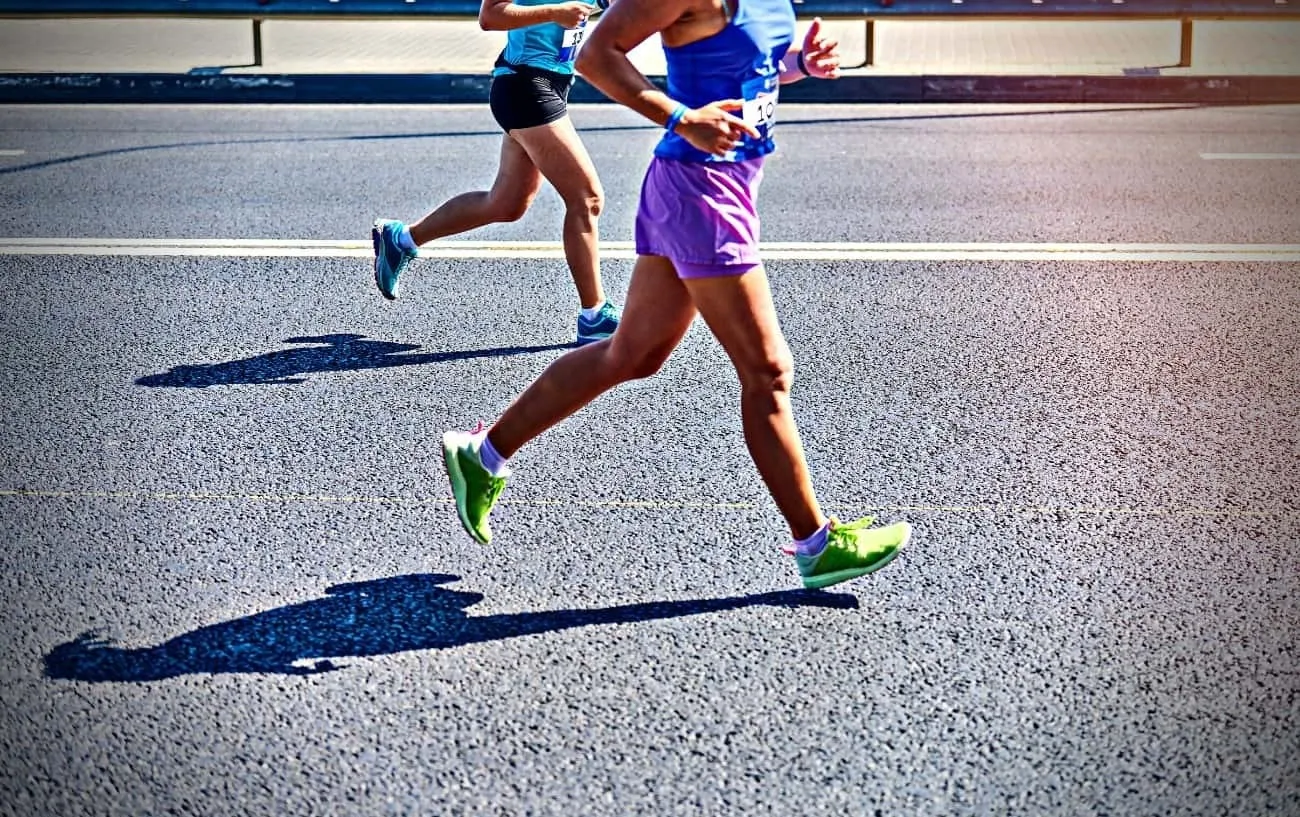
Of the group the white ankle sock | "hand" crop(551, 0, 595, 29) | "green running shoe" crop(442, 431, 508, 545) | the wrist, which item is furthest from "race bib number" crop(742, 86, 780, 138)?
"hand" crop(551, 0, 595, 29)

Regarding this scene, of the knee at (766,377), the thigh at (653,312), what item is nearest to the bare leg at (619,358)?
the thigh at (653,312)

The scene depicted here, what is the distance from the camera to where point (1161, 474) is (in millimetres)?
4945

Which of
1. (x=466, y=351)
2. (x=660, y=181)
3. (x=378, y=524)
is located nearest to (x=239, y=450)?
(x=378, y=524)

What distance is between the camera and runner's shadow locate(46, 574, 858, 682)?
370 cm

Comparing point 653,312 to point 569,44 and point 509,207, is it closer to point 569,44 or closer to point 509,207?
point 569,44

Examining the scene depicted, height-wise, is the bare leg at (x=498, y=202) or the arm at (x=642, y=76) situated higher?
the arm at (x=642, y=76)

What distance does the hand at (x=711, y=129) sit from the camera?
12.3ft

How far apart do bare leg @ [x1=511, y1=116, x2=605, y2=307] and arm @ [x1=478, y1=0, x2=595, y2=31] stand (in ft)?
1.66

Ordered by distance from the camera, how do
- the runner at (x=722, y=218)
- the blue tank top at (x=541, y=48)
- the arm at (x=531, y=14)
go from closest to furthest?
the runner at (x=722, y=218)
the arm at (x=531, y=14)
the blue tank top at (x=541, y=48)

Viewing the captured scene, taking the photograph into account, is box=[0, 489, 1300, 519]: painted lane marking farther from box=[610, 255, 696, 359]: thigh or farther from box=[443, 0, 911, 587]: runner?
box=[610, 255, 696, 359]: thigh

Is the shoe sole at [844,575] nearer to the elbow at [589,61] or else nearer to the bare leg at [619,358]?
the bare leg at [619,358]

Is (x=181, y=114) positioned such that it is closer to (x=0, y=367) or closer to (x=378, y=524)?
(x=0, y=367)

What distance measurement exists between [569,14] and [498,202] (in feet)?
3.41

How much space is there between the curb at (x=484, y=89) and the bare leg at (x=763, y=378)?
9.24 metres
